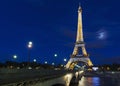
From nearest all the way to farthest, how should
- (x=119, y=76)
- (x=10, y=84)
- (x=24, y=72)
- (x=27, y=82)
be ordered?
(x=10, y=84)
(x=27, y=82)
(x=24, y=72)
(x=119, y=76)

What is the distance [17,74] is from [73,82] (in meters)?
83.5

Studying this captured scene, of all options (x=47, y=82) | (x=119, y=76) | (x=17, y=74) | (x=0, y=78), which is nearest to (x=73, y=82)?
(x=119, y=76)

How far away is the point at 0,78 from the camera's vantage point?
32.0m

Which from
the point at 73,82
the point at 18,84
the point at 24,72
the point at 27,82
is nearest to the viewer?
the point at 18,84

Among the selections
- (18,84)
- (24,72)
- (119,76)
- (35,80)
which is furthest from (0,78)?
(119,76)

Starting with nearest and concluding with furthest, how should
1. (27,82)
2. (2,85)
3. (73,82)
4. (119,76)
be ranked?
1. (2,85)
2. (27,82)
3. (73,82)
4. (119,76)

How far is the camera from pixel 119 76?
178 metres

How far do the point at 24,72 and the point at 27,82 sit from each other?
10423 millimetres

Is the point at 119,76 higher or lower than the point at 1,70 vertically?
higher

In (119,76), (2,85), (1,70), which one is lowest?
Answer: (2,85)

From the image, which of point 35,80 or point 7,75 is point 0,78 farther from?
point 35,80

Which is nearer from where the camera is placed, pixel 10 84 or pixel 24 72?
pixel 10 84

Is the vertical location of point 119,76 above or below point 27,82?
above

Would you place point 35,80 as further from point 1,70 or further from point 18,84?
point 18,84
